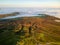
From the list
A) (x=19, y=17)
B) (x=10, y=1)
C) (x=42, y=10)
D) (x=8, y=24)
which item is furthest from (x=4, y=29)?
(x=42, y=10)

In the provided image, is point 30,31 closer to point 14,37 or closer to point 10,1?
point 14,37

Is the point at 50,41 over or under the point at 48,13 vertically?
under

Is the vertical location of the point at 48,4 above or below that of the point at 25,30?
above

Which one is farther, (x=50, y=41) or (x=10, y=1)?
(x=10, y=1)

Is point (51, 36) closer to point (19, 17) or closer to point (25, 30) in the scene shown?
point (25, 30)

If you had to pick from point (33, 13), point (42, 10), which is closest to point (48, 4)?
point (42, 10)

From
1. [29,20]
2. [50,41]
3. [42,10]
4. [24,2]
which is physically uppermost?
[24,2]
